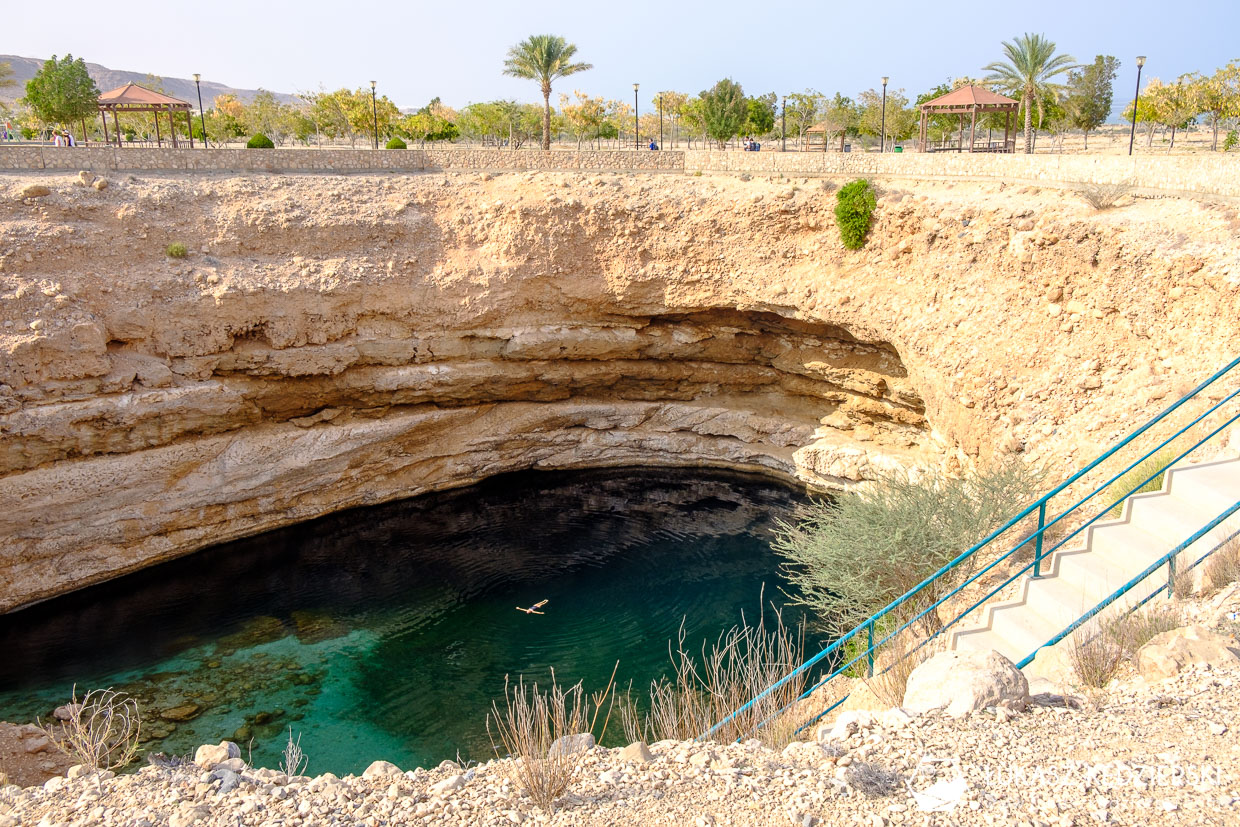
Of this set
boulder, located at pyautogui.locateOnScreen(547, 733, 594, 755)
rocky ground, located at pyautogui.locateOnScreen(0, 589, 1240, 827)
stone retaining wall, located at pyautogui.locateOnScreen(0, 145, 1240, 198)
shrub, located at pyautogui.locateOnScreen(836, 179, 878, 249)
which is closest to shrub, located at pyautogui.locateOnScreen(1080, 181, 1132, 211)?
stone retaining wall, located at pyautogui.locateOnScreen(0, 145, 1240, 198)

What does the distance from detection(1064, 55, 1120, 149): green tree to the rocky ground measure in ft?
151

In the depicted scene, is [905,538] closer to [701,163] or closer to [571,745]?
[571,745]

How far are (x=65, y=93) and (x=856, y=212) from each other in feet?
96.7

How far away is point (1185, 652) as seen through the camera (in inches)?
279

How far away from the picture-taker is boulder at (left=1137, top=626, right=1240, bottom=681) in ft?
22.9

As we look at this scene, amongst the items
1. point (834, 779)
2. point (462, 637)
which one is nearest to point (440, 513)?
point (462, 637)

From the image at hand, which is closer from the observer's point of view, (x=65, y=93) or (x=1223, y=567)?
(x=1223, y=567)

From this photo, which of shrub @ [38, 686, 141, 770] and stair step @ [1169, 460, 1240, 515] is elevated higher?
stair step @ [1169, 460, 1240, 515]

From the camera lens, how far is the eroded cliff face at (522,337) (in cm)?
1683

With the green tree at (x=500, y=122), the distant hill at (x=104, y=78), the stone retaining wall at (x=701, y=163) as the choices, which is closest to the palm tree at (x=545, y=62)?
the stone retaining wall at (x=701, y=163)

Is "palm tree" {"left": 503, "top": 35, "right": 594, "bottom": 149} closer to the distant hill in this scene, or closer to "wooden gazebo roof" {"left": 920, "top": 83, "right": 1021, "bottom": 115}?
"wooden gazebo roof" {"left": 920, "top": 83, "right": 1021, "bottom": 115}

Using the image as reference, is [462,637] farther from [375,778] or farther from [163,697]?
[375,778]

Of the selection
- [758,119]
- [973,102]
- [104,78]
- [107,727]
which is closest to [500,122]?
[758,119]

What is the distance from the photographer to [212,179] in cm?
2261
